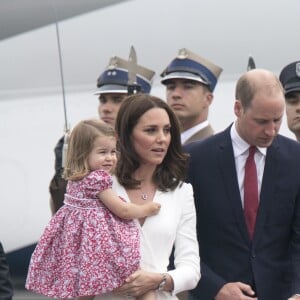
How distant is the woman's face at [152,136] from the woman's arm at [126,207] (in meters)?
0.16

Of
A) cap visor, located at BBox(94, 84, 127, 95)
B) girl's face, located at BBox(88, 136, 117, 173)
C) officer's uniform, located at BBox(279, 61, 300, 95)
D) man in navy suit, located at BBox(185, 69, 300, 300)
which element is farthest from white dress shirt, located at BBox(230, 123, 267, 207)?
cap visor, located at BBox(94, 84, 127, 95)

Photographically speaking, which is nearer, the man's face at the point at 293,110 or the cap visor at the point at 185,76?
the man's face at the point at 293,110

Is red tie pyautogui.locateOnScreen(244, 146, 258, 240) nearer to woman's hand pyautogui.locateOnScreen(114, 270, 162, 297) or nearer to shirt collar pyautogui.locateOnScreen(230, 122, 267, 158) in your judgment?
shirt collar pyautogui.locateOnScreen(230, 122, 267, 158)

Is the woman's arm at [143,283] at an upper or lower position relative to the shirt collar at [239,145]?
lower

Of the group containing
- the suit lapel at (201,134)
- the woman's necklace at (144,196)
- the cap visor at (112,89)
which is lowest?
the woman's necklace at (144,196)

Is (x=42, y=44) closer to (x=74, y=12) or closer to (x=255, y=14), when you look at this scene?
(x=74, y=12)

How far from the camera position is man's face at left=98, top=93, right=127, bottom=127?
5.62 metres

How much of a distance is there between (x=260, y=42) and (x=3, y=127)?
169 cm

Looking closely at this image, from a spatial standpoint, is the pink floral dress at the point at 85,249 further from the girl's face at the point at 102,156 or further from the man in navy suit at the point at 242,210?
the man in navy suit at the point at 242,210

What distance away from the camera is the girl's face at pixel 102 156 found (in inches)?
147

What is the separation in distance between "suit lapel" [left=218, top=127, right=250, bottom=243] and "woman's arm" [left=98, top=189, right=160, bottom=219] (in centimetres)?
42

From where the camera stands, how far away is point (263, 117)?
382cm

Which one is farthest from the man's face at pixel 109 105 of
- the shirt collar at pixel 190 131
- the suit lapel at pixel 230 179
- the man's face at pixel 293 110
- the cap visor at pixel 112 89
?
the suit lapel at pixel 230 179

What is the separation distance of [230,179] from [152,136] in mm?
438
